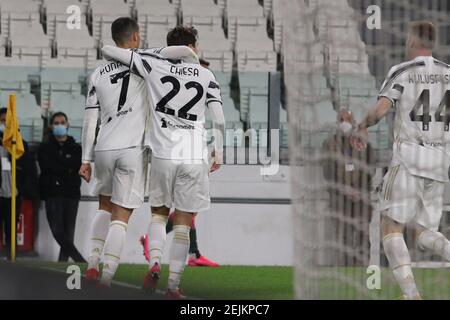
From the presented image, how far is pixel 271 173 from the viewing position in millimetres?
10562

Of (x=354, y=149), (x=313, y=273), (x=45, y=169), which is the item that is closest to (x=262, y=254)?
(x=45, y=169)

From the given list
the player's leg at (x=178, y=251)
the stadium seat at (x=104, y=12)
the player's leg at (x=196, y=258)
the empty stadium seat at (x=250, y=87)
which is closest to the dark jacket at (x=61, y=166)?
the player's leg at (x=196, y=258)

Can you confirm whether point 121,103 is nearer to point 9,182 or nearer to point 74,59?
point 9,182

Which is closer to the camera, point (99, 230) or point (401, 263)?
point (401, 263)

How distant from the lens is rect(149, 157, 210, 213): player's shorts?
23.1 feet

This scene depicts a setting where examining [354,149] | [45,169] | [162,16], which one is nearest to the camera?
[354,149]

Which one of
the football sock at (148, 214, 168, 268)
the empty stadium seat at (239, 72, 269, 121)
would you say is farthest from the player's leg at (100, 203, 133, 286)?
the empty stadium seat at (239, 72, 269, 121)

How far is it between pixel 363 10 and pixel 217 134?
3.26 ft

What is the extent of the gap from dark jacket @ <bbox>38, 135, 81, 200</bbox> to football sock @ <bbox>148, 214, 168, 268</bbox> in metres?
3.29

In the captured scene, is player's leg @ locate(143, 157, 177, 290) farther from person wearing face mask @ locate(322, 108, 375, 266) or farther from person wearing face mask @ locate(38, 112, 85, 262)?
person wearing face mask @ locate(38, 112, 85, 262)

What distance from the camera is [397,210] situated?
21.5ft

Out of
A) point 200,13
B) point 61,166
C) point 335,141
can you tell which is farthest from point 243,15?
point 335,141

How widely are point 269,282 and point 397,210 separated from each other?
8.15 feet

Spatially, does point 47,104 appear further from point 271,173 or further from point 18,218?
point 271,173
